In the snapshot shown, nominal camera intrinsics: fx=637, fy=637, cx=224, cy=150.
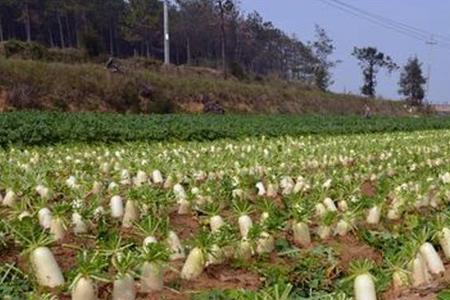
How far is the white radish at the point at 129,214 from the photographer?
4.97m

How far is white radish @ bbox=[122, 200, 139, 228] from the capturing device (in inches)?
196

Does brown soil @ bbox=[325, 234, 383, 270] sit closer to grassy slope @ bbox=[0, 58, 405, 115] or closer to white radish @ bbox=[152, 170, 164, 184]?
white radish @ bbox=[152, 170, 164, 184]

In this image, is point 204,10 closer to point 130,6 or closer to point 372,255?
point 130,6

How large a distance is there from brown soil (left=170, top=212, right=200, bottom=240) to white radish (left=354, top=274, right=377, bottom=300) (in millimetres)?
1950

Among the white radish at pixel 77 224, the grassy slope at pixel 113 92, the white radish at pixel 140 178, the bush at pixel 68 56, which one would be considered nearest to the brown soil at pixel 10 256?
the white radish at pixel 77 224

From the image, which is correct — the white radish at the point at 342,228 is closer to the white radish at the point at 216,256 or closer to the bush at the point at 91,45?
the white radish at the point at 216,256

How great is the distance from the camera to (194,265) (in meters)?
3.70

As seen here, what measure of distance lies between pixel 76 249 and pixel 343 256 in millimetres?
1825

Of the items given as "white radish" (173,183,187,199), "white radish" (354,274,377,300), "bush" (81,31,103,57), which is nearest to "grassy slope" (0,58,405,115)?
"bush" (81,31,103,57)

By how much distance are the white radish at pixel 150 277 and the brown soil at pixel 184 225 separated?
1.42m

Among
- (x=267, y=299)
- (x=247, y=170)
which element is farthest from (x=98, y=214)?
(x=247, y=170)

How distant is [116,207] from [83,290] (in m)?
2.25

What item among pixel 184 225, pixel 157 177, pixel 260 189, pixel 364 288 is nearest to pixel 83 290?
pixel 364 288

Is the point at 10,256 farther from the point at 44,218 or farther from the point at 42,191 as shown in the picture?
the point at 42,191
